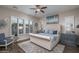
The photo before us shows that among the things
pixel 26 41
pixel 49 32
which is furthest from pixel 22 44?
pixel 49 32

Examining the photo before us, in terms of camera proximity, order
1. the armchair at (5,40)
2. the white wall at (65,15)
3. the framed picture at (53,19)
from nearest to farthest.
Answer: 1. the armchair at (5,40)
2. the white wall at (65,15)
3. the framed picture at (53,19)

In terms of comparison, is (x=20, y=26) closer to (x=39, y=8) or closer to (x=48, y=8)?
(x=39, y=8)

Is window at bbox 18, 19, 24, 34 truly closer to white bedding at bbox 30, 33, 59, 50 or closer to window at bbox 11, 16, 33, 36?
window at bbox 11, 16, 33, 36

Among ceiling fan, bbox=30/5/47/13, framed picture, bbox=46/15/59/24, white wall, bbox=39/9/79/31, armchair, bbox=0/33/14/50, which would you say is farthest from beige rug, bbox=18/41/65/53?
ceiling fan, bbox=30/5/47/13

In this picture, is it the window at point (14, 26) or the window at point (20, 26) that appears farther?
the window at point (20, 26)

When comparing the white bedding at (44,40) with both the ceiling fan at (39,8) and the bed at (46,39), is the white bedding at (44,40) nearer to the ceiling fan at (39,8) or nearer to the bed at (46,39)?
the bed at (46,39)

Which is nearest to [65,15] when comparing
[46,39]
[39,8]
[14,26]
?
[39,8]

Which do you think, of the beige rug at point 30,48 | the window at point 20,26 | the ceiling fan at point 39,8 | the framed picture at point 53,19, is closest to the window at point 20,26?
the window at point 20,26

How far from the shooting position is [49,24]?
88.3 inches

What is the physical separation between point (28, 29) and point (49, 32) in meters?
0.72

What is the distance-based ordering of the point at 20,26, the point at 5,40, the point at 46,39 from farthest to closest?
1. the point at 46,39
2. the point at 20,26
3. the point at 5,40

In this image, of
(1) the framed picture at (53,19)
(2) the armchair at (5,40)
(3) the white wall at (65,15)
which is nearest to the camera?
(2) the armchair at (5,40)
